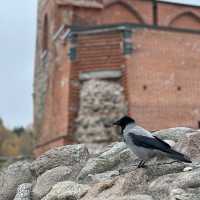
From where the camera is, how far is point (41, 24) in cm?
2277

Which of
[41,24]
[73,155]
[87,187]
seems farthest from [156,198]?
[41,24]

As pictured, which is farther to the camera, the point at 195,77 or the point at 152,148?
the point at 195,77

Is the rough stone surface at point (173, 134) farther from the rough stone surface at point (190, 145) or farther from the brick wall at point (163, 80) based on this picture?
the brick wall at point (163, 80)

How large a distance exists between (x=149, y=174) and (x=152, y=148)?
415 millimetres

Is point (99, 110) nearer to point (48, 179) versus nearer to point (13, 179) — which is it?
point (13, 179)

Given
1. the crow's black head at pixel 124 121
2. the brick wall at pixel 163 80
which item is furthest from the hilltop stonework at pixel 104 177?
the brick wall at pixel 163 80

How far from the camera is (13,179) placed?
574cm

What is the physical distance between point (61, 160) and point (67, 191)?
3.21ft

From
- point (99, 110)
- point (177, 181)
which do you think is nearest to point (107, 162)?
point (177, 181)

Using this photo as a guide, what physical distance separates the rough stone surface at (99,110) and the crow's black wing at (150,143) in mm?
12437

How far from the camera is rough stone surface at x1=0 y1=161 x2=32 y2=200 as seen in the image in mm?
5621

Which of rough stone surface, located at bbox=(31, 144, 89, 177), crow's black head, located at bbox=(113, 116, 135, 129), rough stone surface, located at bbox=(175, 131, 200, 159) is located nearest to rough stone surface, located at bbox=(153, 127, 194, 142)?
rough stone surface, located at bbox=(175, 131, 200, 159)

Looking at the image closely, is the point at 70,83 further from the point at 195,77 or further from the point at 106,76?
the point at 195,77

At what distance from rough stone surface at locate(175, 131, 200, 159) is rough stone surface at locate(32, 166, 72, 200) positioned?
1.21 meters
